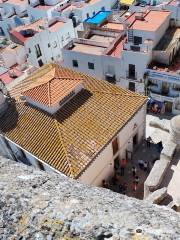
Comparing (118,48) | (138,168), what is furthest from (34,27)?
(138,168)

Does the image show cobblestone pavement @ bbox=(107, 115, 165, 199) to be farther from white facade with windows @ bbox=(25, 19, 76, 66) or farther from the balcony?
white facade with windows @ bbox=(25, 19, 76, 66)

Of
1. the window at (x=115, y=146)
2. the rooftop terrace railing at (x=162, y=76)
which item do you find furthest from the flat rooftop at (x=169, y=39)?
the window at (x=115, y=146)

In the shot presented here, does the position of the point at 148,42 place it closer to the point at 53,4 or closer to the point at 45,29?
the point at 45,29

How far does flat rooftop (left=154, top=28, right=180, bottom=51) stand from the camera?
34125 mm

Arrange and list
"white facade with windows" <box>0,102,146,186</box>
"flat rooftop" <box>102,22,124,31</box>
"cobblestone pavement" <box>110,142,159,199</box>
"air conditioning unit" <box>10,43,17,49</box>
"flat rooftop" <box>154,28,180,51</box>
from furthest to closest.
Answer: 1. "air conditioning unit" <box>10,43,17,49</box>
2. "flat rooftop" <box>102,22,124,31</box>
3. "flat rooftop" <box>154,28,180,51</box>
4. "cobblestone pavement" <box>110,142,159,199</box>
5. "white facade with windows" <box>0,102,146,186</box>

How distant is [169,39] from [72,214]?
31.0 m

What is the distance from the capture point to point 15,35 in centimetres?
4512

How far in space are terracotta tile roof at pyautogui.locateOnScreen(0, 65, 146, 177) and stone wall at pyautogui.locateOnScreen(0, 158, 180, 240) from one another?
45.0ft

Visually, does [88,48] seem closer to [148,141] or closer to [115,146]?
[148,141]

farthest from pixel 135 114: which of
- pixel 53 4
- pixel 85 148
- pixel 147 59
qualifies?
pixel 53 4

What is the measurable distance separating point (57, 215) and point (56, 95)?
62.8ft

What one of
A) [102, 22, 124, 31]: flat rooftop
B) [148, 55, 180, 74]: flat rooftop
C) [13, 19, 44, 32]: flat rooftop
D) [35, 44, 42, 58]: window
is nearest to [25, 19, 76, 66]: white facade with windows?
[35, 44, 42, 58]: window

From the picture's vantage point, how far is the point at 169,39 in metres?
35.0

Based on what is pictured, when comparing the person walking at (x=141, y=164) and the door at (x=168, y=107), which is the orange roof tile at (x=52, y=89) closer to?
the person walking at (x=141, y=164)
